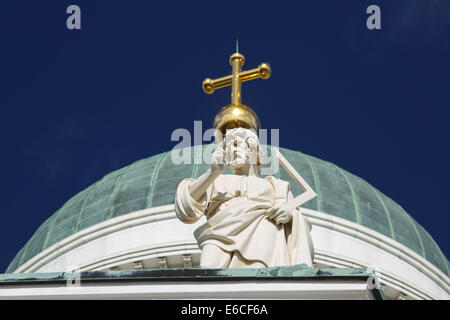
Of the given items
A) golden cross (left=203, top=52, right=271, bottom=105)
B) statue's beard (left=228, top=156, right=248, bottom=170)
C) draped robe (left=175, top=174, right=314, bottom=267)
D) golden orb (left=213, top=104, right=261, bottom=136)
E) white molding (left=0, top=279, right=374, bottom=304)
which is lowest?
white molding (left=0, top=279, right=374, bottom=304)

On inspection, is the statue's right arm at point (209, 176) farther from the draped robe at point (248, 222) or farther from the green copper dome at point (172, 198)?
the green copper dome at point (172, 198)

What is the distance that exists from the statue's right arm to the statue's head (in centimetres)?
33

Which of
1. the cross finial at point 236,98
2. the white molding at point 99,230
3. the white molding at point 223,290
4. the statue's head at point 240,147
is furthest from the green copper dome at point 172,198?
the white molding at point 223,290

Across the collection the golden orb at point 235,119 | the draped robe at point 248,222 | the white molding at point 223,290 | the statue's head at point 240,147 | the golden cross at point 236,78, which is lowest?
the white molding at point 223,290

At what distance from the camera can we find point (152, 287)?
49.8 ft

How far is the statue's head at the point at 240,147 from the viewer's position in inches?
731

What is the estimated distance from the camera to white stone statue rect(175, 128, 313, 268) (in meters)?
17.5

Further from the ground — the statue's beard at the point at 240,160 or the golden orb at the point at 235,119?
the golden orb at the point at 235,119

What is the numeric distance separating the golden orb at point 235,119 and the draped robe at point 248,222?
2.35ft

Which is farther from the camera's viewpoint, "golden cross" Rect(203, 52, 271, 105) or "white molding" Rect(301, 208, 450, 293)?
"white molding" Rect(301, 208, 450, 293)

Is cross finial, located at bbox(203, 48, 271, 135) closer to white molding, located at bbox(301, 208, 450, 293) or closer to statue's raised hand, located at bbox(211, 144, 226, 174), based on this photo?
statue's raised hand, located at bbox(211, 144, 226, 174)

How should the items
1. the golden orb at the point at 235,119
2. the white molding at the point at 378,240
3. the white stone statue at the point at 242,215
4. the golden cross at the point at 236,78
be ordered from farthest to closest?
the white molding at the point at 378,240
the golden cross at the point at 236,78
the golden orb at the point at 235,119
the white stone statue at the point at 242,215

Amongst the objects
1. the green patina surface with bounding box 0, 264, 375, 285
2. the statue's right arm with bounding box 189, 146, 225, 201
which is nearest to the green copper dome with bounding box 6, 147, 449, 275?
the statue's right arm with bounding box 189, 146, 225, 201
